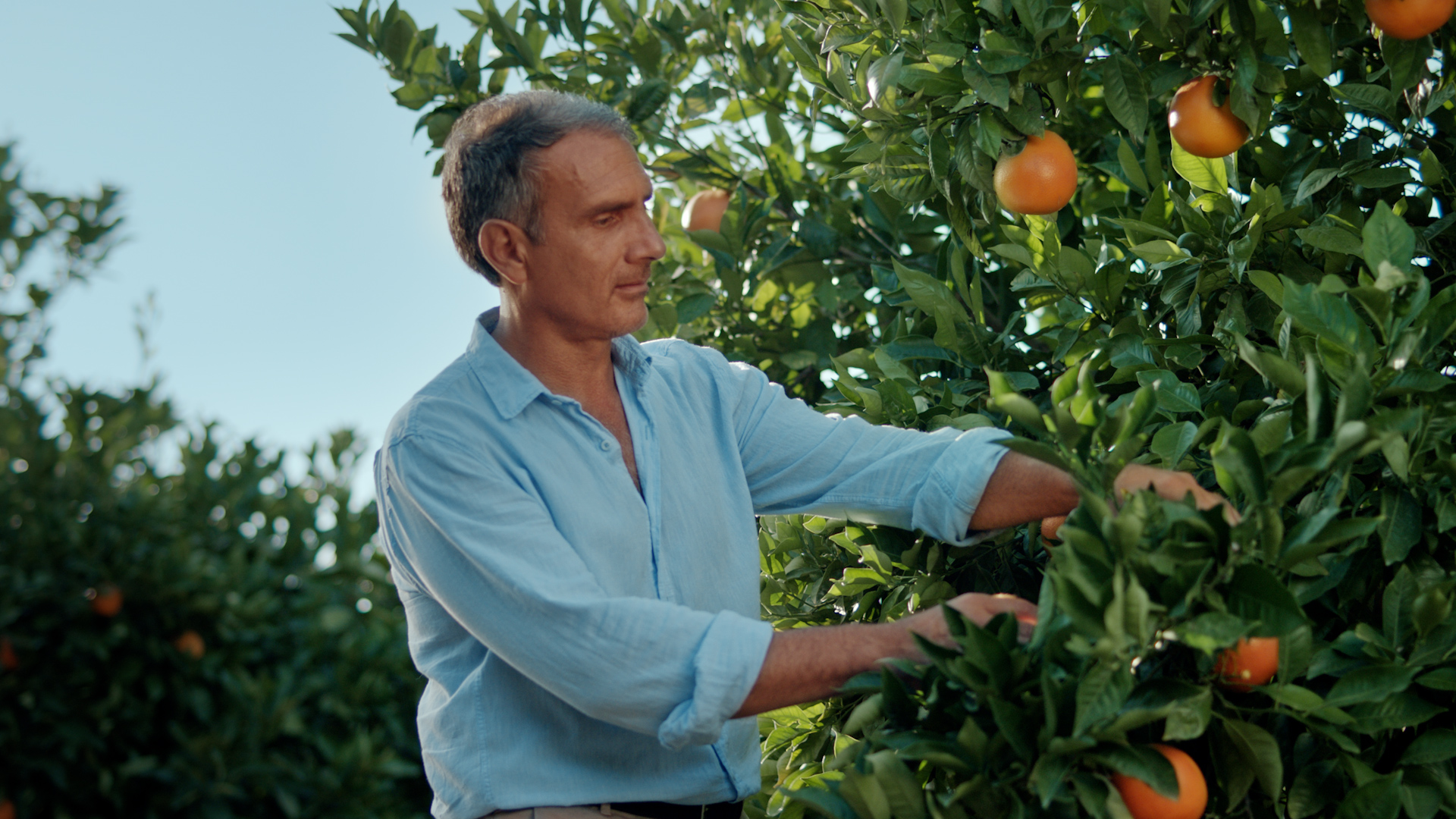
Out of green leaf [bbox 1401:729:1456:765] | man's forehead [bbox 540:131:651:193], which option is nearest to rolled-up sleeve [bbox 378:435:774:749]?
man's forehead [bbox 540:131:651:193]

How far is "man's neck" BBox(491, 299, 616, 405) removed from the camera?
187 centimetres

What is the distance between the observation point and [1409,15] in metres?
1.55

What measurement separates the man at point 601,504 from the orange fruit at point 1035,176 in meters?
0.39

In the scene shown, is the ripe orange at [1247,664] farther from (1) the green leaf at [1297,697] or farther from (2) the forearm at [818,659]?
(2) the forearm at [818,659]

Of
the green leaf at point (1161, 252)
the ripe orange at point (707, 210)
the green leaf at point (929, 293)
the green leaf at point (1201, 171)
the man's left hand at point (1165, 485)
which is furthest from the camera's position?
the ripe orange at point (707, 210)

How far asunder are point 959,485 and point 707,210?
4.61 ft

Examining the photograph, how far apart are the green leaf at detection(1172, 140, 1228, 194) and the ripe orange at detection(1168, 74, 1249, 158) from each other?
0.06 metres

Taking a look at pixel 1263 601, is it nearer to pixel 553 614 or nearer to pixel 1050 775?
pixel 1050 775

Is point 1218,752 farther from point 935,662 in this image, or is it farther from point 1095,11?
point 1095,11

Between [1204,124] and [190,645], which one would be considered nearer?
[190,645]

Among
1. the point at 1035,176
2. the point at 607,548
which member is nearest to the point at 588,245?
the point at 607,548

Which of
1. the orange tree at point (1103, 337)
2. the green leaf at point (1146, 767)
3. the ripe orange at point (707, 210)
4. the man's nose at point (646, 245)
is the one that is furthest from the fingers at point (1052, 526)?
the ripe orange at point (707, 210)

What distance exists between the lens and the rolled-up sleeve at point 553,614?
4.53 ft

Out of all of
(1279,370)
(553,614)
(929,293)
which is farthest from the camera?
(929,293)
